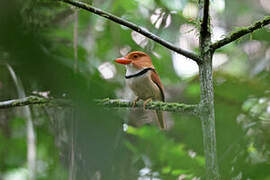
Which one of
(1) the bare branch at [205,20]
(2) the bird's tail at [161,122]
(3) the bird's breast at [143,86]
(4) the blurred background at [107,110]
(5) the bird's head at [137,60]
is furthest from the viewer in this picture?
(2) the bird's tail at [161,122]

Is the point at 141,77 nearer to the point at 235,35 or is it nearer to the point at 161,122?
the point at 161,122

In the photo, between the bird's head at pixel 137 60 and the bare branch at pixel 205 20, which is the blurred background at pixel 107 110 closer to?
the bird's head at pixel 137 60

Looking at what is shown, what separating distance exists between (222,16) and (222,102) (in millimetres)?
3534

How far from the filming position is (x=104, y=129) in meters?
0.45

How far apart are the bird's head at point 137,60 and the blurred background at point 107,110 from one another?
0.16 ft

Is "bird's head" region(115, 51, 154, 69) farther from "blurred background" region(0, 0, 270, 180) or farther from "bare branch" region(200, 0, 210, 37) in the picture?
"bare branch" region(200, 0, 210, 37)

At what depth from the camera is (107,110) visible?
499 mm

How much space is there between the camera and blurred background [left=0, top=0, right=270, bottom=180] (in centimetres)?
41

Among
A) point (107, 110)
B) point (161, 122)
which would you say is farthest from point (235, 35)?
point (161, 122)

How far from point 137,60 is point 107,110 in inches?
84.9

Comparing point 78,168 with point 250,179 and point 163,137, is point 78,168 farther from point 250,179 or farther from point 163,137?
point 163,137

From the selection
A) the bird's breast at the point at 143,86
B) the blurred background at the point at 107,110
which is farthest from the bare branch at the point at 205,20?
the bird's breast at the point at 143,86

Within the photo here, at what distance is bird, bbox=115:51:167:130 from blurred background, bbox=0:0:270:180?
4.4 inches

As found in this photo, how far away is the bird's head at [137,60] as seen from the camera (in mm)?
2557
